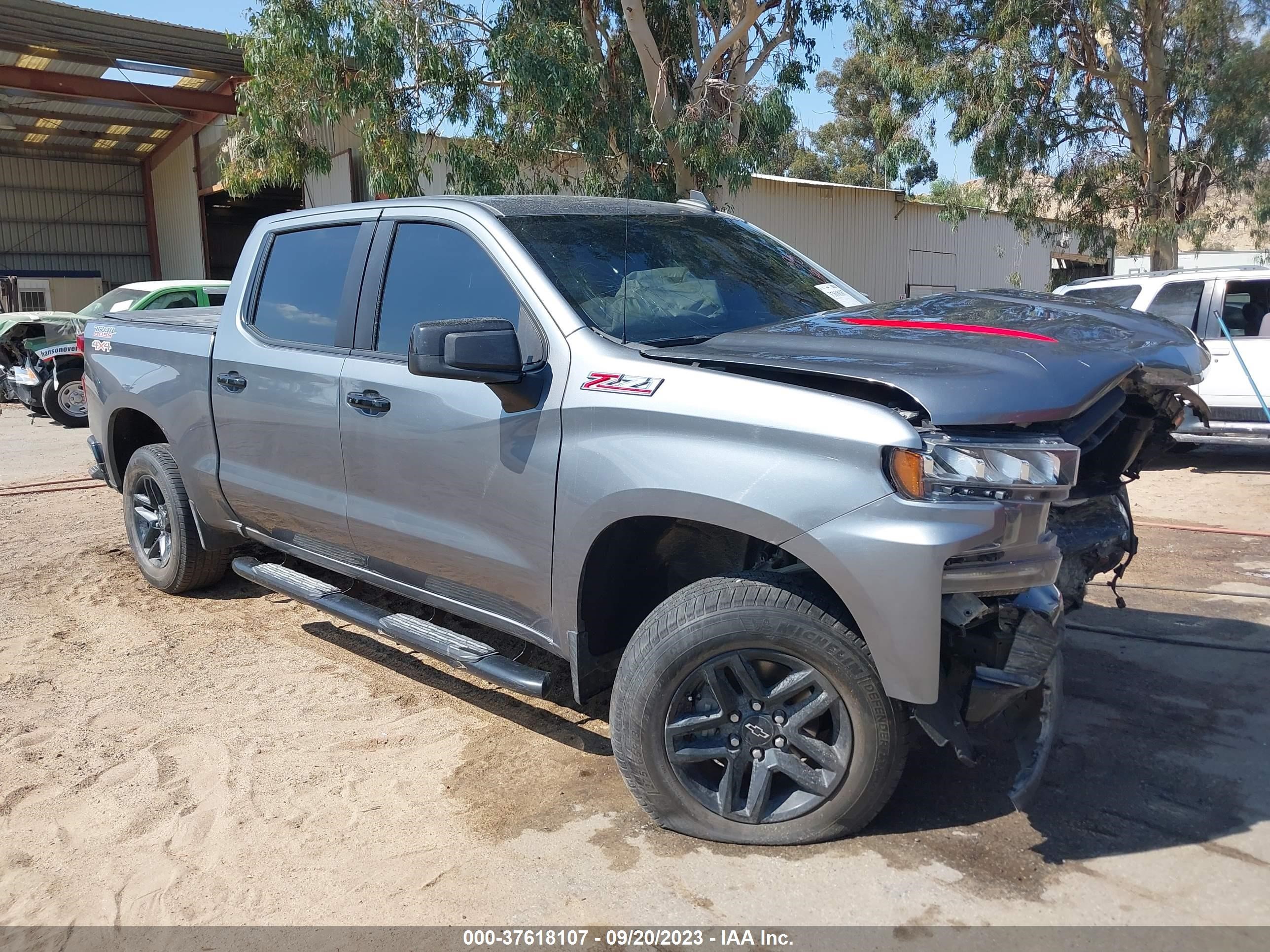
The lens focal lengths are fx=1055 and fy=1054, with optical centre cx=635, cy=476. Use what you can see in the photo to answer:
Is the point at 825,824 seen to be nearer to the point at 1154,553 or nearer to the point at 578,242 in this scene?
the point at 578,242

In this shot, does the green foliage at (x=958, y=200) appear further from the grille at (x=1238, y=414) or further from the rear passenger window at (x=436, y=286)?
the rear passenger window at (x=436, y=286)

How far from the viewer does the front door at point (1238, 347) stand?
9.53 metres

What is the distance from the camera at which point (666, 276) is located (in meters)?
3.92

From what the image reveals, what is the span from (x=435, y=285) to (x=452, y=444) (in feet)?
2.30

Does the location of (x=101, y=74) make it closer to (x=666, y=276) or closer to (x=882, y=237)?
(x=882, y=237)

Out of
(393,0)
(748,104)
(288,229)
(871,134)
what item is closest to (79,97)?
(393,0)

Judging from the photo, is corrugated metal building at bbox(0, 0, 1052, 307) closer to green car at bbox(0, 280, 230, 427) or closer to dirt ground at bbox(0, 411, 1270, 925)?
green car at bbox(0, 280, 230, 427)

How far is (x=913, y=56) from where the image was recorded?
1897 centimetres

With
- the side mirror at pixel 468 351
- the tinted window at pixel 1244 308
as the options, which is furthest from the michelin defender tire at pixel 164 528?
the tinted window at pixel 1244 308

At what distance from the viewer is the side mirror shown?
3.27 meters

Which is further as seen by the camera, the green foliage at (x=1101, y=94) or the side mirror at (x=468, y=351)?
the green foliage at (x=1101, y=94)

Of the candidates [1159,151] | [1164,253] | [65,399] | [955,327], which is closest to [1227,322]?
[955,327]

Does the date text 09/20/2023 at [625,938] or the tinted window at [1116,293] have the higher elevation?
the tinted window at [1116,293]

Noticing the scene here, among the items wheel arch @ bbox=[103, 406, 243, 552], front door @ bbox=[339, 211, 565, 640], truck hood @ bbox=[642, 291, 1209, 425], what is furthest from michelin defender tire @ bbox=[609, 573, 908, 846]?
wheel arch @ bbox=[103, 406, 243, 552]
